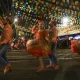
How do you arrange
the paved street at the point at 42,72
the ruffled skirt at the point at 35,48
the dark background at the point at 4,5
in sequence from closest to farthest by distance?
1. the paved street at the point at 42,72
2. the ruffled skirt at the point at 35,48
3. the dark background at the point at 4,5

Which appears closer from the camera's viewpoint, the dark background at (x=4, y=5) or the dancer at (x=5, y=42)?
the dancer at (x=5, y=42)

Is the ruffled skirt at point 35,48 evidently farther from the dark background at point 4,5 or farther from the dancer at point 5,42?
the dark background at point 4,5

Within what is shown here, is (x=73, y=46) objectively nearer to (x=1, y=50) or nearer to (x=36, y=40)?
(x=36, y=40)

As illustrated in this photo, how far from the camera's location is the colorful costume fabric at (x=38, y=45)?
1173 cm

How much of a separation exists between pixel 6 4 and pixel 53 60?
36.7 metres

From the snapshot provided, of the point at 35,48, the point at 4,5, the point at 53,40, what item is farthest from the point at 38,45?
the point at 4,5

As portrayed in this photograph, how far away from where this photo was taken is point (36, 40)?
11.9 m

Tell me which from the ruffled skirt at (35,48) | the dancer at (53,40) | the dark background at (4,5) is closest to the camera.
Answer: the ruffled skirt at (35,48)

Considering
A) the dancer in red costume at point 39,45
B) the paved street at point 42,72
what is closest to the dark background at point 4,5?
the paved street at point 42,72

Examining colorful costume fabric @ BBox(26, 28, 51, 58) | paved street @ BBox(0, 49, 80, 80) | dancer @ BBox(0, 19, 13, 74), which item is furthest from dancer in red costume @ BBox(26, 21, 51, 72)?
dancer @ BBox(0, 19, 13, 74)

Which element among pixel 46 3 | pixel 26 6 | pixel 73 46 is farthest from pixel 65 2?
pixel 73 46

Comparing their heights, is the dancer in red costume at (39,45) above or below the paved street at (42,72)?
above

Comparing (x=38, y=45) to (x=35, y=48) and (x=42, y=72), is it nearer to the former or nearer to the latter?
(x=35, y=48)

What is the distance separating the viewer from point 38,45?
467 inches
